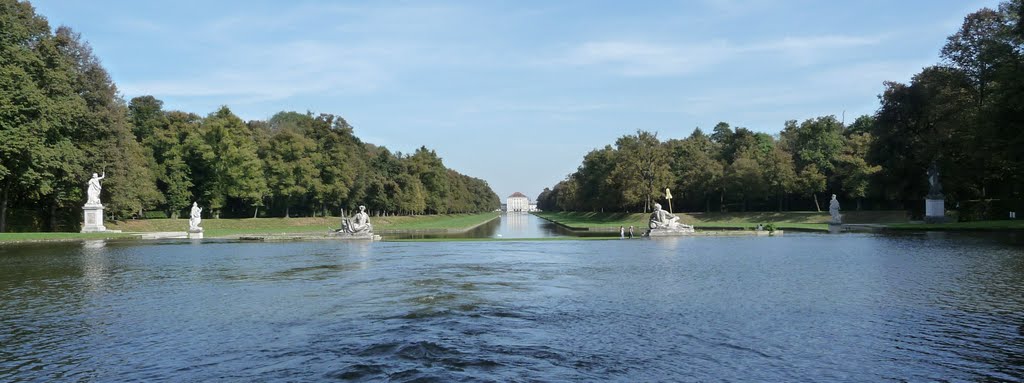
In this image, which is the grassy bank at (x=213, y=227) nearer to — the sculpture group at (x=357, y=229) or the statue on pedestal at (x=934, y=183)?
the sculpture group at (x=357, y=229)

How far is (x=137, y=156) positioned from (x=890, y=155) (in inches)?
2777

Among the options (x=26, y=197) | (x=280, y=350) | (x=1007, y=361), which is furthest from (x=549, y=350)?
(x=26, y=197)

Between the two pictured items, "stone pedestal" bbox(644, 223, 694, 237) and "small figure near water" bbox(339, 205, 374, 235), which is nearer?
"small figure near water" bbox(339, 205, 374, 235)

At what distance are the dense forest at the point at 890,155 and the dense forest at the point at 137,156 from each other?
127 feet

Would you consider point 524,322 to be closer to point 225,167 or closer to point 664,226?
point 664,226

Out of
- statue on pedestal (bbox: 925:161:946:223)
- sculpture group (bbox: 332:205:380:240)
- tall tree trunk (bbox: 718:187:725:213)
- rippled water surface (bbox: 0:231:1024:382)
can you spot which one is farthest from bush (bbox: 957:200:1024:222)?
sculpture group (bbox: 332:205:380:240)

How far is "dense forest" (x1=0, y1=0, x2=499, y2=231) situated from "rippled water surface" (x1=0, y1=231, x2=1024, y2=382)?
82.2 ft

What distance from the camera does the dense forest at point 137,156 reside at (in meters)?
41.7

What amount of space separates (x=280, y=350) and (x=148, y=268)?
16.1 m

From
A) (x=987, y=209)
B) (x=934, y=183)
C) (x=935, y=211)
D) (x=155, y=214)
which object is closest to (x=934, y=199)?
(x=935, y=211)

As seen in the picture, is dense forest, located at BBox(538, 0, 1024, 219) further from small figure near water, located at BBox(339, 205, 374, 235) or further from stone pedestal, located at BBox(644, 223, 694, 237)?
small figure near water, located at BBox(339, 205, 374, 235)

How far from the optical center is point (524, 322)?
12.1 metres

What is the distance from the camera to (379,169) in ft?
355

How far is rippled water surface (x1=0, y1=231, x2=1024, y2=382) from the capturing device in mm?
8617
